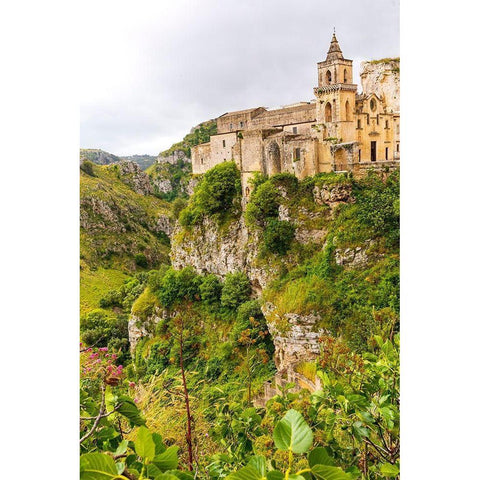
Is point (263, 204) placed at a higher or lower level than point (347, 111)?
lower

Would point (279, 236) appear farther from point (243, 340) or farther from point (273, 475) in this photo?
point (273, 475)

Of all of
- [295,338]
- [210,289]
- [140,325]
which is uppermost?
[210,289]

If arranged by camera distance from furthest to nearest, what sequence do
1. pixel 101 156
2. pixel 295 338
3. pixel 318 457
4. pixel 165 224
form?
pixel 165 224 → pixel 295 338 → pixel 101 156 → pixel 318 457

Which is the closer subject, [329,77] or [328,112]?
[329,77]

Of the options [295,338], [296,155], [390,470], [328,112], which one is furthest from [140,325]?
[390,470]

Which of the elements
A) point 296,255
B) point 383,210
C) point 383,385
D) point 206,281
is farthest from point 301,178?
point 383,385

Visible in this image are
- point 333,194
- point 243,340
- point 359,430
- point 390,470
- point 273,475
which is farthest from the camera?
point 333,194
